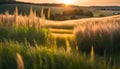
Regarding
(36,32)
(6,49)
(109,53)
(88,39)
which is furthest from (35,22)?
(6,49)

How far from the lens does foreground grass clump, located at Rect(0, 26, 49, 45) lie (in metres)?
13.6

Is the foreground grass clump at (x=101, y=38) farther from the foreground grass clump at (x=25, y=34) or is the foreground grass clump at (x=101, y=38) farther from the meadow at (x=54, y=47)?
the foreground grass clump at (x=25, y=34)

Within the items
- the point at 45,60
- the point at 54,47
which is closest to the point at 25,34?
the point at 54,47

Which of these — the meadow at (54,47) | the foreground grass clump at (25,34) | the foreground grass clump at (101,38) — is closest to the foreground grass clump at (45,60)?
the meadow at (54,47)

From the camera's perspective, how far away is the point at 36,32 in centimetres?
1426

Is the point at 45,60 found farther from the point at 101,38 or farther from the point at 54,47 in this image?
the point at 101,38

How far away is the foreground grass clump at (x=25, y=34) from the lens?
13641 mm

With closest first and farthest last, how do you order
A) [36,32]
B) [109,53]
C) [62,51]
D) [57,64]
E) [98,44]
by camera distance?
[57,64] → [62,51] → [109,53] → [98,44] → [36,32]

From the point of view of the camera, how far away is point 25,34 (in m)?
14.0

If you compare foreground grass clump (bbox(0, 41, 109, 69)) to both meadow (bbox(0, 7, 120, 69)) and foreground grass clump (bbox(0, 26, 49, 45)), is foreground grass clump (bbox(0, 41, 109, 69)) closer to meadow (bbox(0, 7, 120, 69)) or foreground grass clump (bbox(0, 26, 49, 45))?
meadow (bbox(0, 7, 120, 69))

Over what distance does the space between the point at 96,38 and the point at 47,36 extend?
208cm

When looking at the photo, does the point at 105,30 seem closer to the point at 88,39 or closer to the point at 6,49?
the point at 88,39

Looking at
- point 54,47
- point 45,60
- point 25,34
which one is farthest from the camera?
point 25,34

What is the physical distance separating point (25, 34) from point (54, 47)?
4.08m
